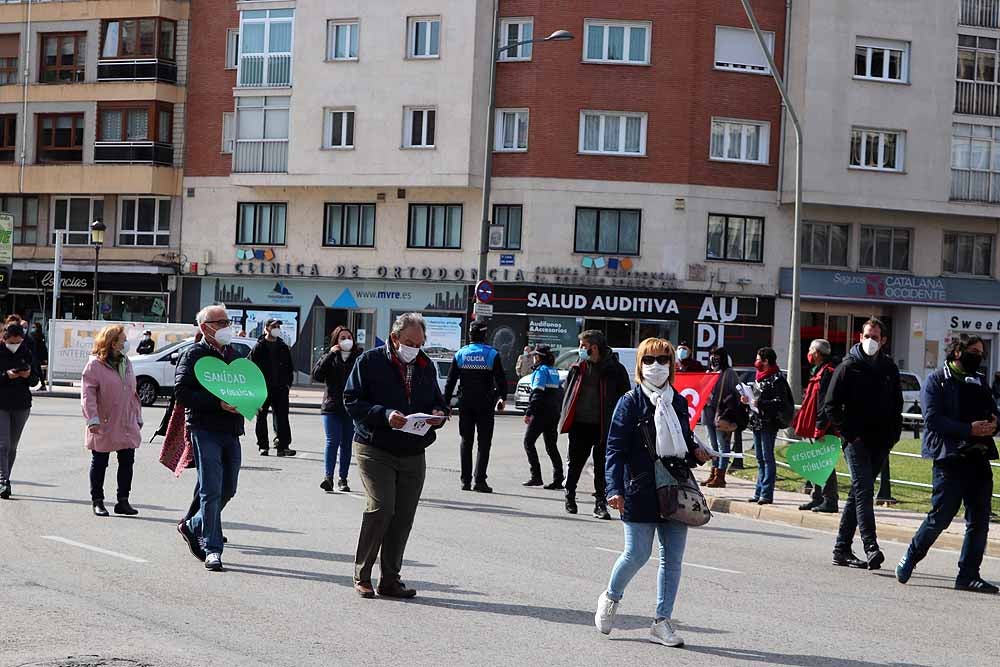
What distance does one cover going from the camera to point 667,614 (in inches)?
303

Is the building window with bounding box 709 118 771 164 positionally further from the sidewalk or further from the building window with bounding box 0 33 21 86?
the sidewalk

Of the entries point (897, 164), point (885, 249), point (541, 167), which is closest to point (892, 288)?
point (885, 249)

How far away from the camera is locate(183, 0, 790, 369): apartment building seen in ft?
130

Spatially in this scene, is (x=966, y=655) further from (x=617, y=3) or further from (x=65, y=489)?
(x=617, y=3)

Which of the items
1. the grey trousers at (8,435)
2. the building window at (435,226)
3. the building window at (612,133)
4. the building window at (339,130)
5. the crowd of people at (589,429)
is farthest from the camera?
the building window at (339,130)

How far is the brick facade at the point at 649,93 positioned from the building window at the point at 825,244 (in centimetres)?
252

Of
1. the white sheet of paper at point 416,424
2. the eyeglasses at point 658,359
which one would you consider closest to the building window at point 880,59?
the white sheet of paper at point 416,424

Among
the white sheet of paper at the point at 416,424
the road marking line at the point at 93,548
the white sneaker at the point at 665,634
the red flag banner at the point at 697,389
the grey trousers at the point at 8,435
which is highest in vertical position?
the white sheet of paper at the point at 416,424

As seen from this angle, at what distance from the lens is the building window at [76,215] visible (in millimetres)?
44625

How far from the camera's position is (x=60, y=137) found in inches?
1747

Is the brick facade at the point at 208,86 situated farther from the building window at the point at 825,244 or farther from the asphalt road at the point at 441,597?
the asphalt road at the point at 441,597

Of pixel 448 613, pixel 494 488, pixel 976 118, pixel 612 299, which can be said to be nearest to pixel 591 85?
pixel 612 299

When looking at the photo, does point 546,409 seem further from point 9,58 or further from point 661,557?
point 9,58

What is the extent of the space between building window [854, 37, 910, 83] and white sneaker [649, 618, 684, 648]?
34975mm
